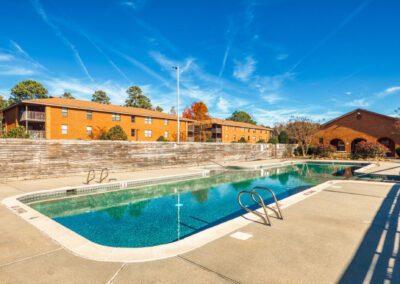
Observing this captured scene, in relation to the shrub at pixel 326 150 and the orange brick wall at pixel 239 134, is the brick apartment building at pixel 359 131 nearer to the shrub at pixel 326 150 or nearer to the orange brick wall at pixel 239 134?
the shrub at pixel 326 150

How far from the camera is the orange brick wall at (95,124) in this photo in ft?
86.8

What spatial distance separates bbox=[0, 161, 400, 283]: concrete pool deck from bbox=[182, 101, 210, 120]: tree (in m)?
52.1

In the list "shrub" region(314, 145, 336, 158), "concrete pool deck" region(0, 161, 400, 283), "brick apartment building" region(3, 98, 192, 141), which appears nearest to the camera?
"concrete pool deck" region(0, 161, 400, 283)

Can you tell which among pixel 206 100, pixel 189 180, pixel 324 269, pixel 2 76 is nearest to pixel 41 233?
pixel 324 269

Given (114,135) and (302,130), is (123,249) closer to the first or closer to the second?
(114,135)

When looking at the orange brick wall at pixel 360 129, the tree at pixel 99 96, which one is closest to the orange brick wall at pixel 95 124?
the orange brick wall at pixel 360 129

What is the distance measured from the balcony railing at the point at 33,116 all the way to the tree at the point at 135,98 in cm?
3026

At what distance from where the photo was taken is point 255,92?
4178 centimetres

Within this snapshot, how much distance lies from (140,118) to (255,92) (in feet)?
72.7

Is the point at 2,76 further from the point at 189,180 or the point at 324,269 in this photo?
the point at 324,269

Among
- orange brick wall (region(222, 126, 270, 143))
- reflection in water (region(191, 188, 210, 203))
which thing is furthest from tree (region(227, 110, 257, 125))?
reflection in water (region(191, 188, 210, 203))

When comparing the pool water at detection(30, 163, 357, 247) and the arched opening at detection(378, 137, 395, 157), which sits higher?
the arched opening at detection(378, 137, 395, 157)

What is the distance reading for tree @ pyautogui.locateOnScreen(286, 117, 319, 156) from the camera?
32.8 metres

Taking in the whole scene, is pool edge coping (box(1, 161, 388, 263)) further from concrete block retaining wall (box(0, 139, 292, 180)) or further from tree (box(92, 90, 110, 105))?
tree (box(92, 90, 110, 105))
